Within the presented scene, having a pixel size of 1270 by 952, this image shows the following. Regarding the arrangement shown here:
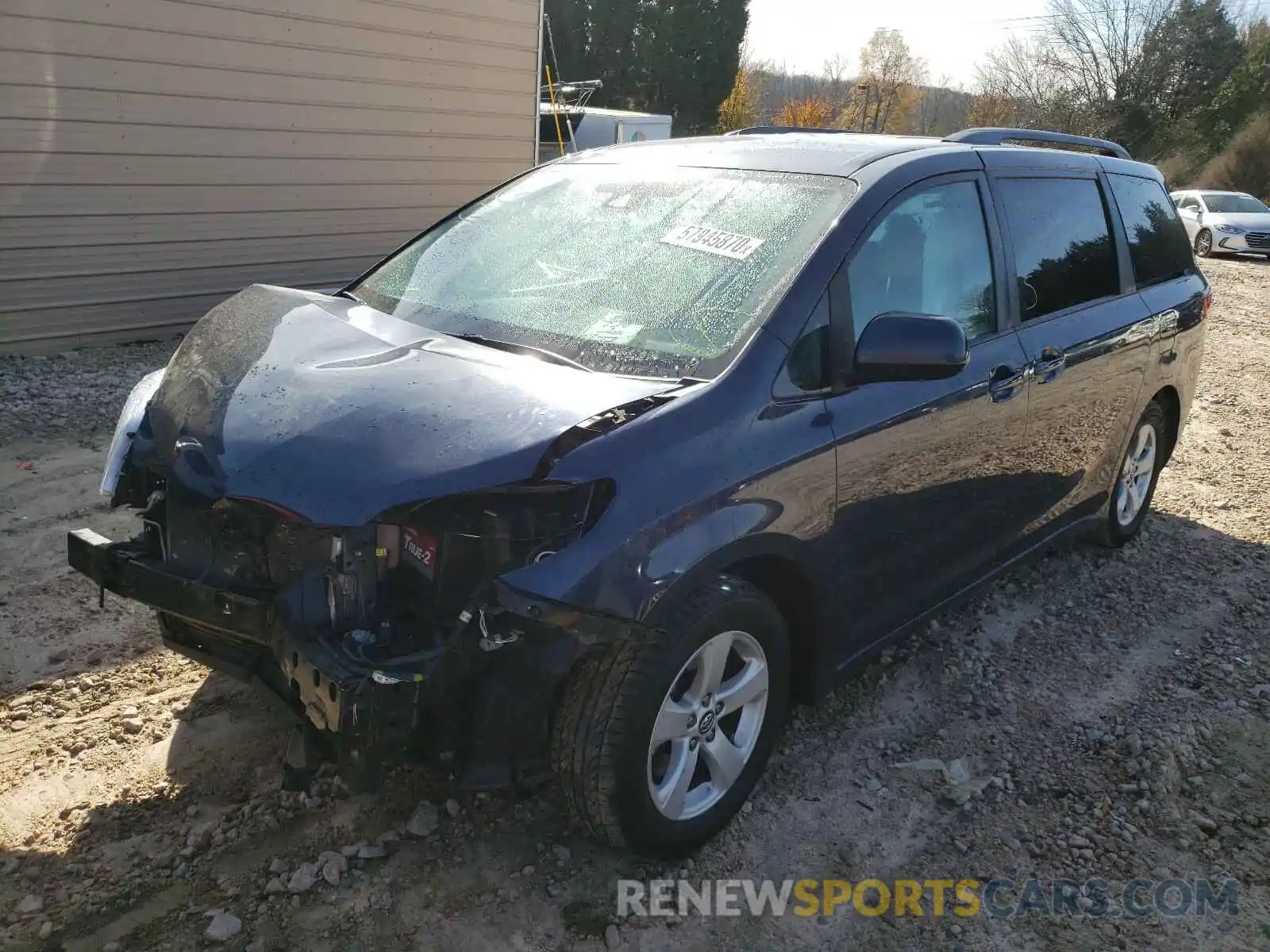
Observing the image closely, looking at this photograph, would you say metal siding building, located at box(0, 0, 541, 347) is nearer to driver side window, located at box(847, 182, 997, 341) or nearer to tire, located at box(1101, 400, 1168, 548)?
driver side window, located at box(847, 182, 997, 341)

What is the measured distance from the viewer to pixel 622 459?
7.81ft

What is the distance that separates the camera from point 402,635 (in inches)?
93.5

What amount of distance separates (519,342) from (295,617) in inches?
41.6

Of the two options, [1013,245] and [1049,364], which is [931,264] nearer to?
[1013,245]

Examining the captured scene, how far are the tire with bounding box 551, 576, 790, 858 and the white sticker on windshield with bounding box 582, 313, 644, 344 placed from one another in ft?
2.51

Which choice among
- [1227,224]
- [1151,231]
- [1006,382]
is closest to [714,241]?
[1006,382]

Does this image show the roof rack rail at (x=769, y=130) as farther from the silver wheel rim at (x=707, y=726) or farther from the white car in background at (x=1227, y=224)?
the white car in background at (x=1227, y=224)

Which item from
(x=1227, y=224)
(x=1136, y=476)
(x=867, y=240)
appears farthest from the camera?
(x=1227, y=224)

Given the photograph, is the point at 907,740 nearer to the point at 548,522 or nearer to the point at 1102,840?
the point at 1102,840

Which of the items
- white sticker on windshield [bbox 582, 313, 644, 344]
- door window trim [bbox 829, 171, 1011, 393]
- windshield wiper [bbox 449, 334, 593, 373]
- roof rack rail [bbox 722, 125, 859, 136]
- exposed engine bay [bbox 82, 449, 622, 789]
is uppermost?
roof rack rail [bbox 722, 125, 859, 136]

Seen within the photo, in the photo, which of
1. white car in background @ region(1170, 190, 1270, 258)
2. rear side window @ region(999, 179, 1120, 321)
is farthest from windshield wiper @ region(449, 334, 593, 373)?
white car in background @ region(1170, 190, 1270, 258)

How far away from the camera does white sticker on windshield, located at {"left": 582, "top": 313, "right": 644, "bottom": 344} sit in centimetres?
292

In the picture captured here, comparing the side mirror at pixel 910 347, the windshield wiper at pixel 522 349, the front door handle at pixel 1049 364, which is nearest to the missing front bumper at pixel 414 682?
the windshield wiper at pixel 522 349

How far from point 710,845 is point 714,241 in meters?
1.82
